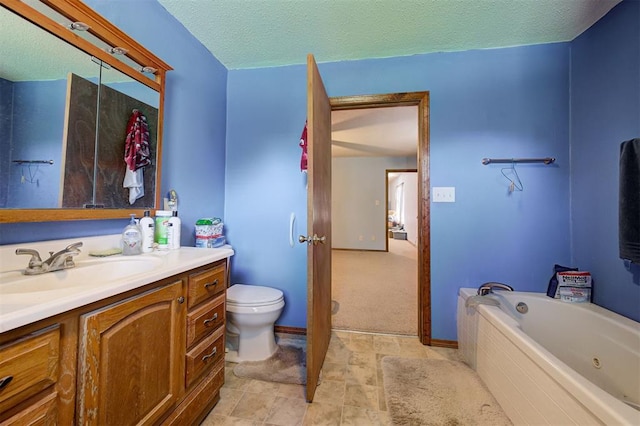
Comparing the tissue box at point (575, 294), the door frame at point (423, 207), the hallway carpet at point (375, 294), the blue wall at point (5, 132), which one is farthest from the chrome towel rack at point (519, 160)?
Answer: the blue wall at point (5, 132)

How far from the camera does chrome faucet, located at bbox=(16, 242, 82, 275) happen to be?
855 mm

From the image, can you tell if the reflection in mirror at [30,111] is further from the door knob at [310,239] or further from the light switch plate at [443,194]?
the light switch plate at [443,194]

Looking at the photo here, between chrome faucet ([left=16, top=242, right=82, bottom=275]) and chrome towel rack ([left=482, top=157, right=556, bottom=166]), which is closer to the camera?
chrome faucet ([left=16, top=242, right=82, bottom=275])

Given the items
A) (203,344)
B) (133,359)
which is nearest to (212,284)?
(203,344)

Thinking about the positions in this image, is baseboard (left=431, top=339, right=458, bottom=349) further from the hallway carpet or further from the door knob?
the door knob

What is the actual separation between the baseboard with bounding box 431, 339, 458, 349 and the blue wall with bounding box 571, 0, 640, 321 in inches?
36.7

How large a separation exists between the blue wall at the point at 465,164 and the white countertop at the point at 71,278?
0.91m

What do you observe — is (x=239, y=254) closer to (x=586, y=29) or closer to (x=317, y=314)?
(x=317, y=314)

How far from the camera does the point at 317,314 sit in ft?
4.68

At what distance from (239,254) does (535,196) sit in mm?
2427

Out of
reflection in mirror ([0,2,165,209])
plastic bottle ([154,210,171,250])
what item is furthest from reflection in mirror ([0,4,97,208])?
plastic bottle ([154,210,171,250])

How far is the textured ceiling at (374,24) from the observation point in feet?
4.79

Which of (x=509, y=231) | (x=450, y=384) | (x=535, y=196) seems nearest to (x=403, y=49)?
(x=535, y=196)

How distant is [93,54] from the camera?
1119 millimetres
